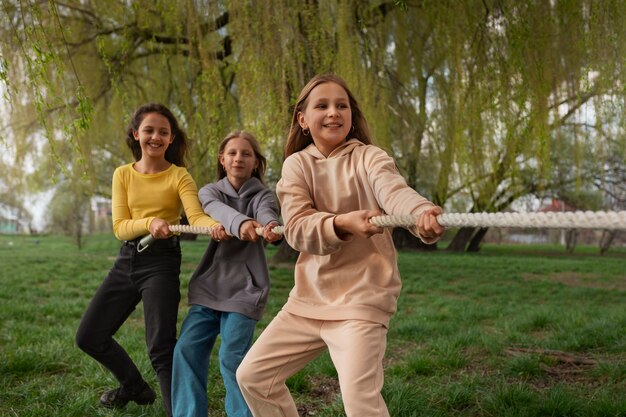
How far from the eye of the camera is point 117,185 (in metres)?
2.88

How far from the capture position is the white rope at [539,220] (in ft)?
4.01

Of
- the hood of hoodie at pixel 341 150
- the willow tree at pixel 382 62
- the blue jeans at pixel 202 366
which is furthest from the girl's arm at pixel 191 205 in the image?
the willow tree at pixel 382 62

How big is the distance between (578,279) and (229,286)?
9.95 m

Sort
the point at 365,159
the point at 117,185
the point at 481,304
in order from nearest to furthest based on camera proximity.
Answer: the point at 365,159 < the point at 117,185 < the point at 481,304

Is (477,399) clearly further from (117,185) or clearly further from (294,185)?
(117,185)

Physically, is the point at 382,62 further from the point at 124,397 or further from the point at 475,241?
the point at 475,241

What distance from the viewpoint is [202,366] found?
2.57m

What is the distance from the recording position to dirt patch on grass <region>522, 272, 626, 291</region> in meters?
9.92

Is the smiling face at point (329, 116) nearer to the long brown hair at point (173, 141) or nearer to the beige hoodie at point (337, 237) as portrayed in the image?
the beige hoodie at point (337, 237)

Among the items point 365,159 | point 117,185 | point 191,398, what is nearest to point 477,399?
point 191,398

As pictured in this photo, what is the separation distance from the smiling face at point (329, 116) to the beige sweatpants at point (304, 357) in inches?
24.9

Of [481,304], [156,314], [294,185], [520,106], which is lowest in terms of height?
[481,304]

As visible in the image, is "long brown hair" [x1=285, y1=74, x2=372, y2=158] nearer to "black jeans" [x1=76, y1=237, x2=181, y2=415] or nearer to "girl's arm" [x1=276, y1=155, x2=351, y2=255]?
"girl's arm" [x1=276, y1=155, x2=351, y2=255]

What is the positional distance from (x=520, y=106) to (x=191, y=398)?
169 inches
